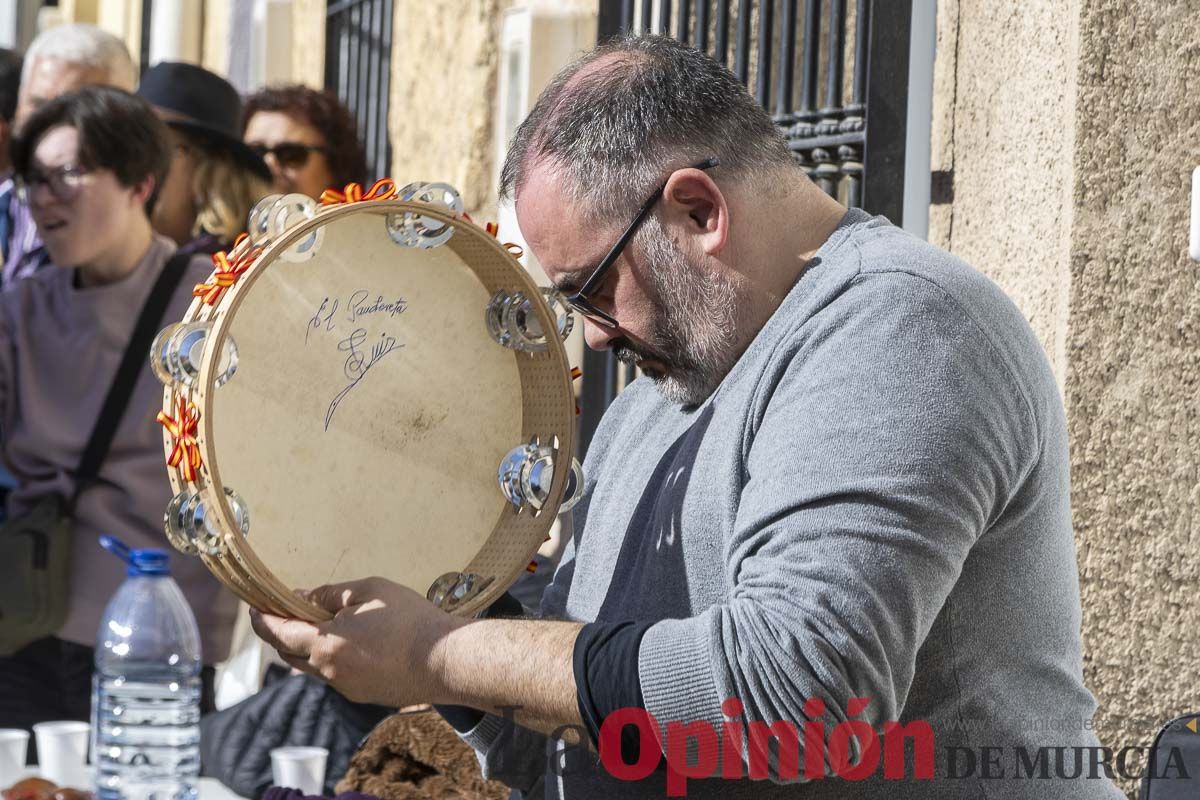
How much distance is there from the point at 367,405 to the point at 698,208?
50 centimetres

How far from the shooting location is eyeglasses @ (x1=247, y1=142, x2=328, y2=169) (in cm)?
531

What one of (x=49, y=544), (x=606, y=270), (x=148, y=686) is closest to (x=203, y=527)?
(x=606, y=270)

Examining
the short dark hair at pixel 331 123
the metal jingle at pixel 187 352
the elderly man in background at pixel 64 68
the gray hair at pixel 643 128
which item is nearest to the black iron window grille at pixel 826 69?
the gray hair at pixel 643 128

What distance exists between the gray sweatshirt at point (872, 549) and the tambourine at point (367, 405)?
0.65 feet

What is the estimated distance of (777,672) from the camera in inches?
64.9

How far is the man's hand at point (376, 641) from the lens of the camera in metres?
1.86

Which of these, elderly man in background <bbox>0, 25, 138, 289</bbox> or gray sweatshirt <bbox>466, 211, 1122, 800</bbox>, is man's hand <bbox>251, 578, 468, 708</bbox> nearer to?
gray sweatshirt <bbox>466, 211, 1122, 800</bbox>

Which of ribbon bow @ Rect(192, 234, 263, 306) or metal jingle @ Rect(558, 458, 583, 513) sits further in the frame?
metal jingle @ Rect(558, 458, 583, 513)

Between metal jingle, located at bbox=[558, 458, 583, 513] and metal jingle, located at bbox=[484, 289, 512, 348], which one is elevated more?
metal jingle, located at bbox=[484, 289, 512, 348]

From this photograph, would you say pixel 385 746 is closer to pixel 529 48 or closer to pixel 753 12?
pixel 753 12

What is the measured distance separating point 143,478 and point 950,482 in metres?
2.54

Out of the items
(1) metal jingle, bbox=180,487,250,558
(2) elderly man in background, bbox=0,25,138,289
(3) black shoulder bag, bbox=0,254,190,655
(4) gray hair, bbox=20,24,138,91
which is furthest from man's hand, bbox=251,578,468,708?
(4) gray hair, bbox=20,24,138,91

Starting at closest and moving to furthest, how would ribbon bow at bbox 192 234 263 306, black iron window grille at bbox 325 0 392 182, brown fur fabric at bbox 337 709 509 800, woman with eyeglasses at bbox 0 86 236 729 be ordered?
ribbon bow at bbox 192 234 263 306 → brown fur fabric at bbox 337 709 509 800 → woman with eyeglasses at bbox 0 86 236 729 → black iron window grille at bbox 325 0 392 182
